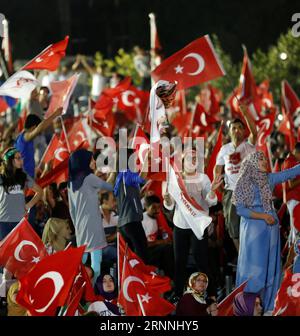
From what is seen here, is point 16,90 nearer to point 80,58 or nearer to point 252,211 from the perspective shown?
point 252,211

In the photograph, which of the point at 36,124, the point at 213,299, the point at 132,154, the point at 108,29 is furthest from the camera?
the point at 108,29

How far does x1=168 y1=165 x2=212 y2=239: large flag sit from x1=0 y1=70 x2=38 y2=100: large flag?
245cm

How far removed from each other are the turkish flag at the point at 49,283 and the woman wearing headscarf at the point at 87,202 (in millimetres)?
2305

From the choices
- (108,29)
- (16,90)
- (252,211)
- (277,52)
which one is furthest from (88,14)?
(252,211)

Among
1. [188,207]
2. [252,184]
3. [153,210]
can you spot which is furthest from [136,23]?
[252,184]

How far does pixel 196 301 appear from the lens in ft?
37.2

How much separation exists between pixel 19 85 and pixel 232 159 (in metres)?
2.54

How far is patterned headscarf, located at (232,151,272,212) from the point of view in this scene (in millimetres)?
12414

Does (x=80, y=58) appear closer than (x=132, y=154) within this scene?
No

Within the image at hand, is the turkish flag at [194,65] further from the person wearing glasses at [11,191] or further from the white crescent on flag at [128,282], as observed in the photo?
the white crescent on flag at [128,282]

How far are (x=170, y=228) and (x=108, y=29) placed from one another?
28.3 meters

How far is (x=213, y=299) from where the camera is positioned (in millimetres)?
12203

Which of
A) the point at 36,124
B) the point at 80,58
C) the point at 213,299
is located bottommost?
the point at 213,299

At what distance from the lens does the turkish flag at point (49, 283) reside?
10.7m
